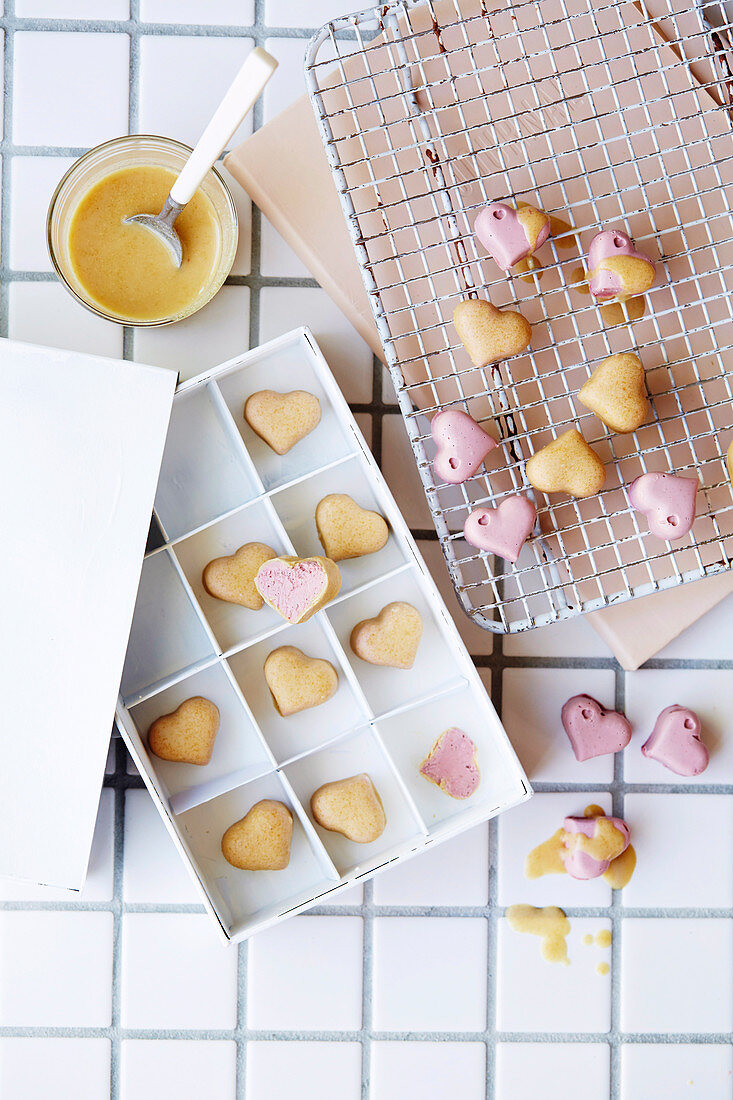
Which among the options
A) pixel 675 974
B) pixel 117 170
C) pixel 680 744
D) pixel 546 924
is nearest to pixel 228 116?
pixel 117 170

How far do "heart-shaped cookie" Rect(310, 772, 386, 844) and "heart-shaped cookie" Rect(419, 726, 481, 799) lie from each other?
0.18ft

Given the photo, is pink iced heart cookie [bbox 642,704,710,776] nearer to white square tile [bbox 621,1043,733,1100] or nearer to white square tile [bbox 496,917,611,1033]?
white square tile [bbox 496,917,611,1033]

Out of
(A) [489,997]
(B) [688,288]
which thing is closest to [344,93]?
(B) [688,288]

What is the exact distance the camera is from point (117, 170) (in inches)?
31.2

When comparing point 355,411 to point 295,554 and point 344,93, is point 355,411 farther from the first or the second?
point 344,93

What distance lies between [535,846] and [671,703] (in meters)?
0.19

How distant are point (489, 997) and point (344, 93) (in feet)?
2.80

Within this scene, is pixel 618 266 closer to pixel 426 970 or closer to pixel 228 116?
pixel 228 116

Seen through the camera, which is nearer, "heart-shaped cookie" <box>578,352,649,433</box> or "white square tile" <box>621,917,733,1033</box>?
"heart-shaped cookie" <box>578,352,649,433</box>

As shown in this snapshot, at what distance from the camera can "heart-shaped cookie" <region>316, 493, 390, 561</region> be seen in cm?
80

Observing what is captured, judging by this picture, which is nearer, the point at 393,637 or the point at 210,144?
the point at 210,144

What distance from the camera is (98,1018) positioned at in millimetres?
883

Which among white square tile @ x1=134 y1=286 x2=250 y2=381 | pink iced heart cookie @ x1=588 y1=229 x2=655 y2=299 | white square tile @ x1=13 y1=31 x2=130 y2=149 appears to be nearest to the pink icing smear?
white square tile @ x1=134 y1=286 x2=250 y2=381

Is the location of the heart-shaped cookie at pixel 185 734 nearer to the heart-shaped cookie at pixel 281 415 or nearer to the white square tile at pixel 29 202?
the heart-shaped cookie at pixel 281 415
